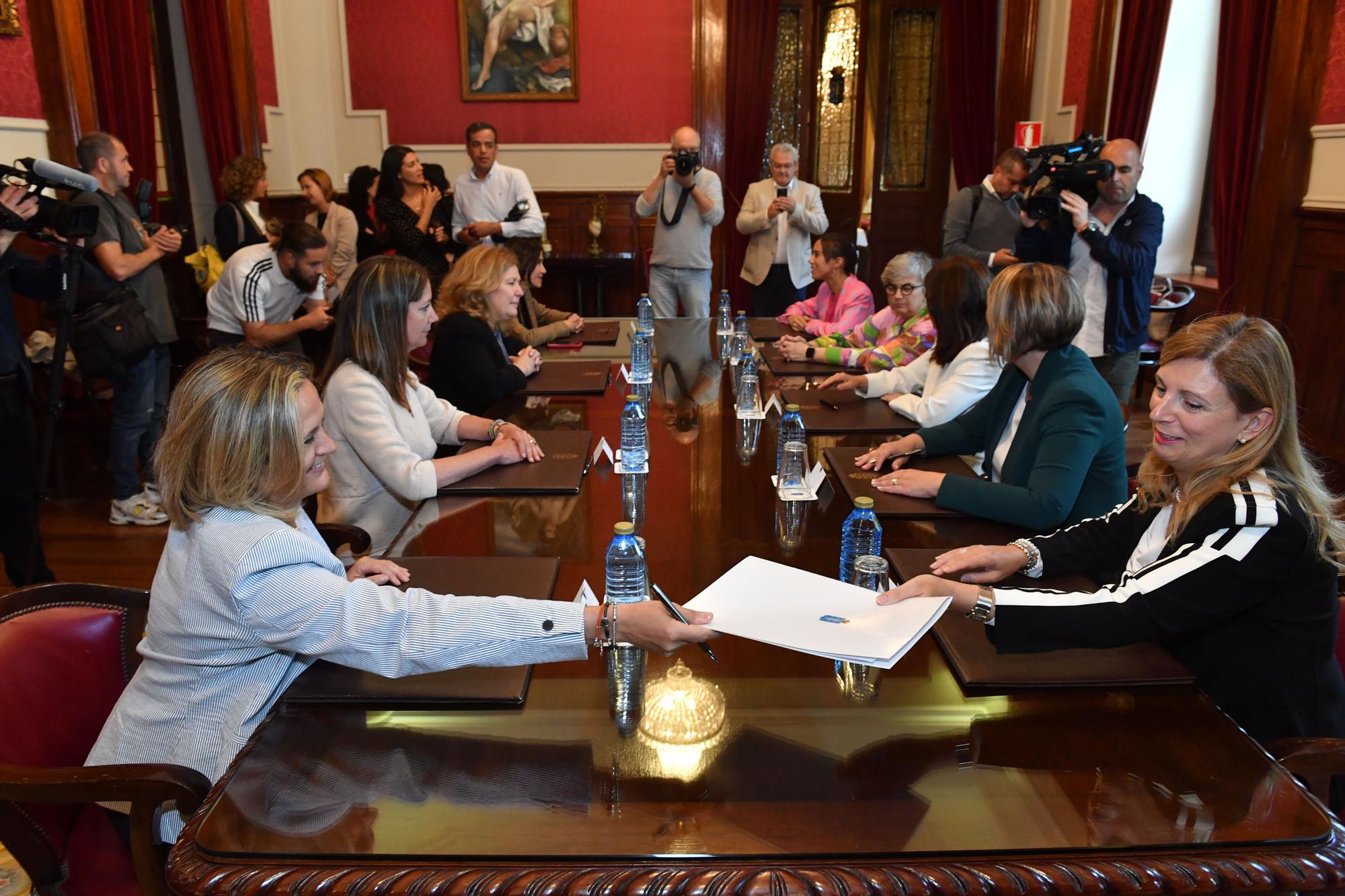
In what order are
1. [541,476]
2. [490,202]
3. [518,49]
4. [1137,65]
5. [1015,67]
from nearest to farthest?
[541,476] → [1137,65] → [490,202] → [1015,67] → [518,49]

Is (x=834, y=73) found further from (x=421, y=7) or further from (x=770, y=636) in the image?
(x=770, y=636)

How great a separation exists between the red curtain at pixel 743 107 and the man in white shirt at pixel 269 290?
12.3ft

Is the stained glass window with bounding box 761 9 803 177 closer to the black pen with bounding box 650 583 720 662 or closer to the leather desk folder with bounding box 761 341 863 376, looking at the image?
the leather desk folder with bounding box 761 341 863 376

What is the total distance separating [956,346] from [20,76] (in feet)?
12.9

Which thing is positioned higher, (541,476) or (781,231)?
(781,231)

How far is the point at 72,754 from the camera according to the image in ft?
4.75

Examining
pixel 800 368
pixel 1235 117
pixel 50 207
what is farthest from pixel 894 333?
pixel 50 207

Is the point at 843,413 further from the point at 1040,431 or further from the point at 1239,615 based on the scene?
the point at 1239,615

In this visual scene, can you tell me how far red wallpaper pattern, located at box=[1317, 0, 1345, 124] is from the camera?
3.84 metres

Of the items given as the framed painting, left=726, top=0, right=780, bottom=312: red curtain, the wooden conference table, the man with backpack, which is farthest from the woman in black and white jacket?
the framed painting

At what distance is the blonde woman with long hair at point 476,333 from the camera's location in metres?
3.07

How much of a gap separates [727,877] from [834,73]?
7632 millimetres

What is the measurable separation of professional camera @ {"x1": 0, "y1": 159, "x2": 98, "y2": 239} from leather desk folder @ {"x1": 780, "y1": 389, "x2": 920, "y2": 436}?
2268 millimetres

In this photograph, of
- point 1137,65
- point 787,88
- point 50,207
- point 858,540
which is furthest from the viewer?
point 787,88
